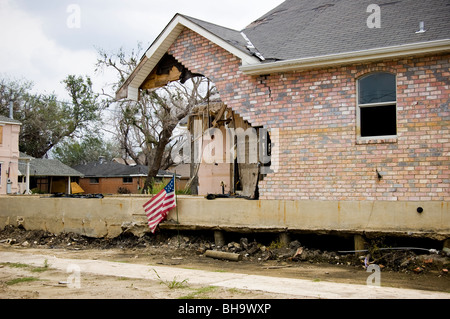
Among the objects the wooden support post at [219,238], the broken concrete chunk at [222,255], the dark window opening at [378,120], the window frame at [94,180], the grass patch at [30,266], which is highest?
the dark window opening at [378,120]

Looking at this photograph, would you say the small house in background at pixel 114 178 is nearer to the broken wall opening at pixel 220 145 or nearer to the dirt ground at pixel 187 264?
the broken wall opening at pixel 220 145

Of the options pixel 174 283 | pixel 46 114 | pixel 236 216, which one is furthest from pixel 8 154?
pixel 174 283

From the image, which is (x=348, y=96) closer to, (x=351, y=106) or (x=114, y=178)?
(x=351, y=106)

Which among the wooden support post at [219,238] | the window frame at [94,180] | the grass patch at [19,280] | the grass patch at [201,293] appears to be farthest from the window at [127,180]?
the grass patch at [201,293]

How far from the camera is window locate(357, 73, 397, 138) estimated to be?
10.9 m

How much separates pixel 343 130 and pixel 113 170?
Answer: 45.6 meters

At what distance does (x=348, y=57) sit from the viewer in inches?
426

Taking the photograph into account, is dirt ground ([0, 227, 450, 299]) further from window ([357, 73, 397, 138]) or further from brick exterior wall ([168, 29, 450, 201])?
window ([357, 73, 397, 138])

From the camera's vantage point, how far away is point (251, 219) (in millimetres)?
11922

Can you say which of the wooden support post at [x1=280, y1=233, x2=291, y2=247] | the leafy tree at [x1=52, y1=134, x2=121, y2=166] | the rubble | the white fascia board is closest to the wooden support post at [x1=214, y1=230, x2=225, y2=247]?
the rubble

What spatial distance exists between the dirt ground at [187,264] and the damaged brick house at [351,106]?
676 mm

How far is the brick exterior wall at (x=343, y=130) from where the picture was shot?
1024cm

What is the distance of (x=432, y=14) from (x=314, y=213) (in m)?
5.35

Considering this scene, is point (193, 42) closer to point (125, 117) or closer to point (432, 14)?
point (432, 14)
